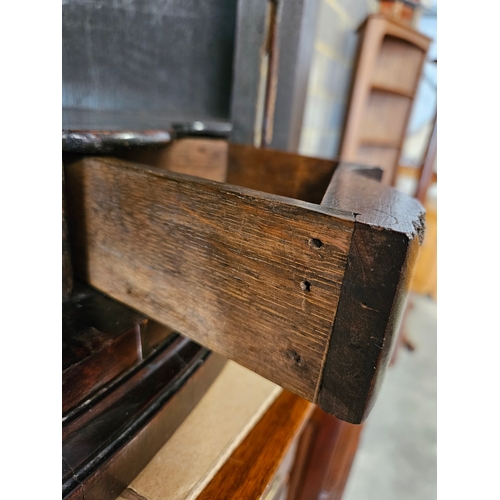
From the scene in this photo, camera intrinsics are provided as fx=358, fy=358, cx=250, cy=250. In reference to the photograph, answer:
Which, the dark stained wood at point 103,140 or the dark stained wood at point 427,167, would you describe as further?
the dark stained wood at point 427,167

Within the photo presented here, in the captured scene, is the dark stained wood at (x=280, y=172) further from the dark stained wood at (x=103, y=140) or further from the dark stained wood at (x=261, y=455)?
the dark stained wood at (x=261, y=455)

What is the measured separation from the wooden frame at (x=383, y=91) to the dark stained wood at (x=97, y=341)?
1.32 m

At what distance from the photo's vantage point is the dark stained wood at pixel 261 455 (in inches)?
17.8

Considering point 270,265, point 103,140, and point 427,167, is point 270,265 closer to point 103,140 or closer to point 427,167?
point 103,140

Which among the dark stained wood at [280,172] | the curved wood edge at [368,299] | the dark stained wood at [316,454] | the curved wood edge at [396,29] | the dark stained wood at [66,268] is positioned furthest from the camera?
the curved wood edge at [396,29]

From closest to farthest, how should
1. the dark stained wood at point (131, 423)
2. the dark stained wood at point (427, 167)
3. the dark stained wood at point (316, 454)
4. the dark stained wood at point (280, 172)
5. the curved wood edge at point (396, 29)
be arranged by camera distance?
the dark stained wood at point (131, 423) → the dark stained wood at point (280, 172) → the dark stained wood at point (316, 454) → the curved wood edge at point (396, 29) → the dark stained wood at point (427, 167)

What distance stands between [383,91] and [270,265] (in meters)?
1.82

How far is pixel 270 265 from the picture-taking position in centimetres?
34

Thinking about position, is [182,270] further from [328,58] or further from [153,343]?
[328,58]

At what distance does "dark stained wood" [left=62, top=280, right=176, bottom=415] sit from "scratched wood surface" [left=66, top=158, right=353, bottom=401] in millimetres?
33

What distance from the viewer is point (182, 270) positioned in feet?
1.38

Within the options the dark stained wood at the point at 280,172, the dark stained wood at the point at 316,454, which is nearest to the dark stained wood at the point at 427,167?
the dark stained wood at the point at 316,454
